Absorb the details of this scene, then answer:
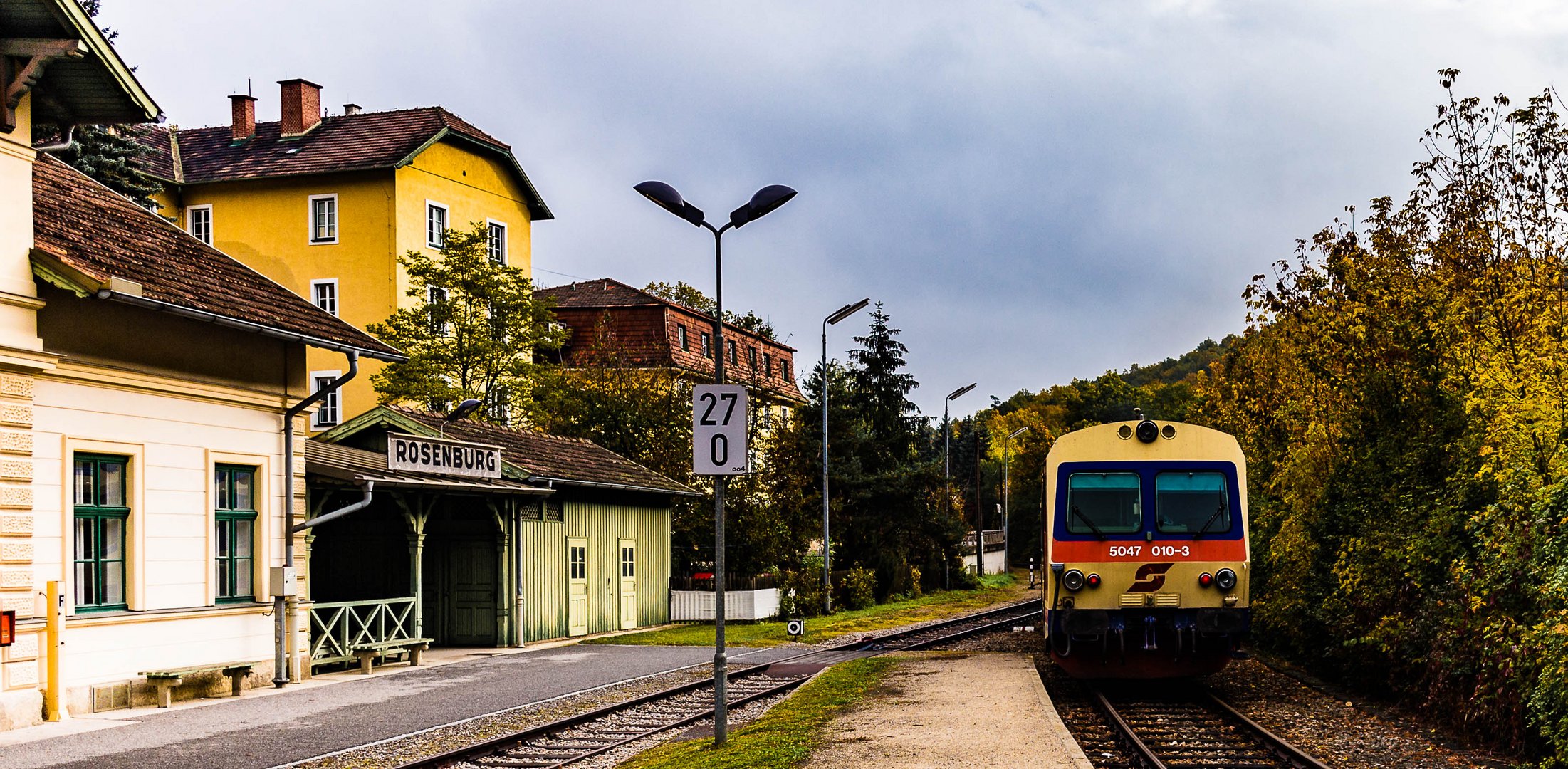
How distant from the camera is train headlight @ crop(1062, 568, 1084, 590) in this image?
52.6ft

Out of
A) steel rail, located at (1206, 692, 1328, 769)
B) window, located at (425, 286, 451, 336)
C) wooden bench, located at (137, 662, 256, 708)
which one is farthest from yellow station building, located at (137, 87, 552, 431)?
steel rail, located at (1206, 692, 1328, 769)

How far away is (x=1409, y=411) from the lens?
17.3m

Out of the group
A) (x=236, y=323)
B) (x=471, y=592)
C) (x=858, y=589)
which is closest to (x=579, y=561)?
(x=471, y=592)

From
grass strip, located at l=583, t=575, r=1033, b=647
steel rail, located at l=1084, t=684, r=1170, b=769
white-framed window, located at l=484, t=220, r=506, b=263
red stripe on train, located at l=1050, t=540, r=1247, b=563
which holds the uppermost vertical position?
white-framed window, located at l=484, t=220, r=506, b=263

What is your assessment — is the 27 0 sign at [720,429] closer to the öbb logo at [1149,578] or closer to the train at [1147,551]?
the train at [1147,551]

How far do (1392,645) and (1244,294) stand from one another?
39.0 feet

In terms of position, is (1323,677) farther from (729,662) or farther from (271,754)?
(271,754)

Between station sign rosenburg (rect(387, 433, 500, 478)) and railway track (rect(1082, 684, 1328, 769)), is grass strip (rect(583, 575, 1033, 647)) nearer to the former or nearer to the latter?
station sign rosenburg (rect(387, 433, 500, 478))

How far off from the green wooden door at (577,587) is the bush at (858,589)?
12413 millimetres

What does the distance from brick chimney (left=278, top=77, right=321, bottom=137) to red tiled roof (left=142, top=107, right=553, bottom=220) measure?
1.12 feet

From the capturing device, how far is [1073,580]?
52.7ft

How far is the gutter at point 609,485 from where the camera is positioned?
85.1 ft

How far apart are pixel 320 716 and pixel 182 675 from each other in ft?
6.79

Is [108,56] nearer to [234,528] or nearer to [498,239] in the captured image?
[234,528]
